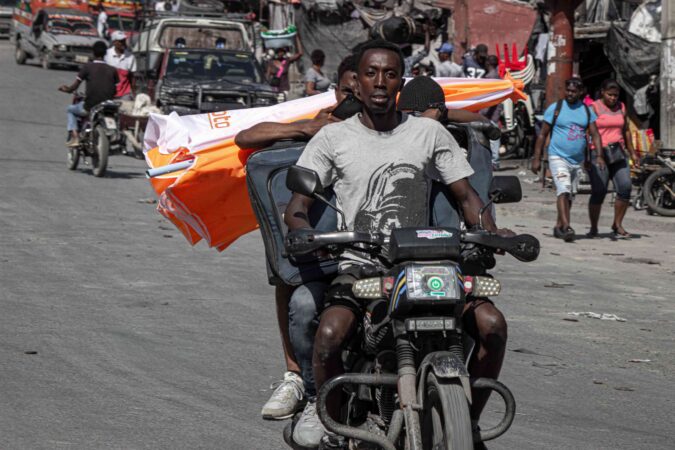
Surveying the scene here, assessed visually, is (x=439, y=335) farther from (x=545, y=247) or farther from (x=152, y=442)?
(x=545, y=247)

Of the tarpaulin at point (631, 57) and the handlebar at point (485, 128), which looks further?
the tarpaulin at point (631, 57)

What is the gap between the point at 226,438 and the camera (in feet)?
19.4

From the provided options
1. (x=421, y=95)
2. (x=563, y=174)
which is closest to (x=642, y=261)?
(x=563, y=174)

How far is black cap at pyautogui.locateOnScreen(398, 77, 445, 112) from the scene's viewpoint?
19.3 feet

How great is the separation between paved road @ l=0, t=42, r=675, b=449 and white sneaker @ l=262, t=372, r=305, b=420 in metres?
0.21

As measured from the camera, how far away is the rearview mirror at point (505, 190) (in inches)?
196

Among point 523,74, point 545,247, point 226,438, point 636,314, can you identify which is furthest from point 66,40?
point 226,438

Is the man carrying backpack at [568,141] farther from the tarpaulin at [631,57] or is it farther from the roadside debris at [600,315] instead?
the tarpaulin at [631,57]

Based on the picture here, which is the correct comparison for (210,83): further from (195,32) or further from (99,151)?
(195,32)

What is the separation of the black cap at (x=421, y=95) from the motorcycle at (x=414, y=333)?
52.1 inches

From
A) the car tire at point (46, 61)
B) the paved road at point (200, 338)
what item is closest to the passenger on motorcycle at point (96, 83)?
A: the paved road at point (200, 338)

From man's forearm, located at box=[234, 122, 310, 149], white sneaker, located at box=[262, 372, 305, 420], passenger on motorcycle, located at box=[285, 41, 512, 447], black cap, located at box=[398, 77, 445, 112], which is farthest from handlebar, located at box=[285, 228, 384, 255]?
black cap, located at box=[398, 77, 445, 112]

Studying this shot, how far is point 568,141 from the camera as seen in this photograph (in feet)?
46.9

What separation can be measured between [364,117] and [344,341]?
3.26ft
